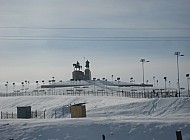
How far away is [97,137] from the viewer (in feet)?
84.1

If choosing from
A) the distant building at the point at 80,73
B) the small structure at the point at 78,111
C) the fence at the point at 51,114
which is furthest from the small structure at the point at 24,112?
the distant building at the point at 80,73

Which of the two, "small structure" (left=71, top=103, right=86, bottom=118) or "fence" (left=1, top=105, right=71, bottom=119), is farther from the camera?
"fence" (left=1, top=105, right=71, bottom=119)

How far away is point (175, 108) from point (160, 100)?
4.64 metres

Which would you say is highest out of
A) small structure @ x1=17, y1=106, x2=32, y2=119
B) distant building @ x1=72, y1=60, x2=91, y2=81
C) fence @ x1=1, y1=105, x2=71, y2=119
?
distant building @ x1=72, y1=60, x2=91, y2=81

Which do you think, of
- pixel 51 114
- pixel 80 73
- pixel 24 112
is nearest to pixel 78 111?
pixel 24 112

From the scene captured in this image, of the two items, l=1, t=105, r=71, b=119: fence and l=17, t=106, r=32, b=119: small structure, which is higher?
l=17, t=106, r=32, b=119: small structure

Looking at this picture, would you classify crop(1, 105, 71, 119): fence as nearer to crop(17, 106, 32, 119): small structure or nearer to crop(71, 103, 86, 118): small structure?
crop(17, 106, 32, 119): small structure

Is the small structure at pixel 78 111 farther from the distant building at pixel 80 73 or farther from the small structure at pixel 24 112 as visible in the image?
the distant building at pixel 80 73

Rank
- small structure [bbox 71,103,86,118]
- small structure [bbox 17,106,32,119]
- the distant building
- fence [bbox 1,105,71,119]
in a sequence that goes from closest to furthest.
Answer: small structure [bbox 71,103,86,118] → small structure [bbox 17,106,32,119] → fence [bbox 1,105,71,119] → the distant building

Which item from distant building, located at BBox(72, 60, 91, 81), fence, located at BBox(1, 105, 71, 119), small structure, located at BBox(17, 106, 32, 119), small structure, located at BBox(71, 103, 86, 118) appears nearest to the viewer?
small structure, located at BBox(71, 103, 86, 118)

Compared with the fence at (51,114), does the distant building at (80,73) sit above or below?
above

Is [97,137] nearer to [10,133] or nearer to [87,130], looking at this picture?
[87,130]

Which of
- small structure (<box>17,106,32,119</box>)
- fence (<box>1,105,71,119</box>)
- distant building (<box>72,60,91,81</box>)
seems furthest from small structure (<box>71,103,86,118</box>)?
distant building (<box>72,60,91,81</box>)

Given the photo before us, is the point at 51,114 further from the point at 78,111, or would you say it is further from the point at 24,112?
the point at 78,111
